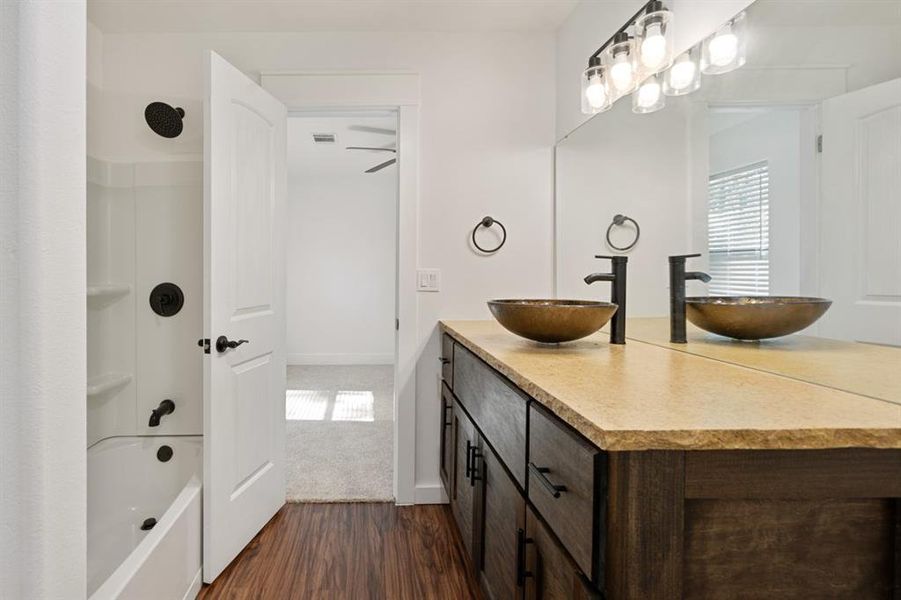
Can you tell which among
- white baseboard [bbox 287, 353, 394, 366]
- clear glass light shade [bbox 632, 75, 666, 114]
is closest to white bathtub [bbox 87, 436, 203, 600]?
clear glass light shade [bbox 632, 75, 666, 114]

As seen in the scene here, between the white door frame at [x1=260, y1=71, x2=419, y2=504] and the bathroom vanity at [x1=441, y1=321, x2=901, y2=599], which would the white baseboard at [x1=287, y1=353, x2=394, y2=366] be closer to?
the white door frame at [x1=260, y1=71, x2=419, y2=504]

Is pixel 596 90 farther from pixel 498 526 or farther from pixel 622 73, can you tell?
pixel 498 526

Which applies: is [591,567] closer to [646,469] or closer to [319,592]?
[646,469]

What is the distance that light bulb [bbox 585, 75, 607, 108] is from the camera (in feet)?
6.36

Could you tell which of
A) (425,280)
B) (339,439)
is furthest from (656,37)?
(339,439)

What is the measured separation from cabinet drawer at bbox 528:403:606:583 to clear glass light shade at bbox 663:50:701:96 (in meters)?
1.13

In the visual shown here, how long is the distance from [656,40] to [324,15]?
1557 millimetres

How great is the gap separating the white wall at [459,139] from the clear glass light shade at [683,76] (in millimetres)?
981

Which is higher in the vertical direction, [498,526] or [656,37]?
[656,37]

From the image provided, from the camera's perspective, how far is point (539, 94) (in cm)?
252

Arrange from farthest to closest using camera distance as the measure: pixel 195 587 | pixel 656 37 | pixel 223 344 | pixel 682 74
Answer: pixel 223 344 → pixel 195 587 → pixel 656 37 → pixel 682 74

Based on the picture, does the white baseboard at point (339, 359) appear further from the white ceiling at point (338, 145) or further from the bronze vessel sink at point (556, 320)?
the bronze vessel sink at point (556, 320)

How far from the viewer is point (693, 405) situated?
0.79 m

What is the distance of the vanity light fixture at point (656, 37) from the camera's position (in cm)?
157
